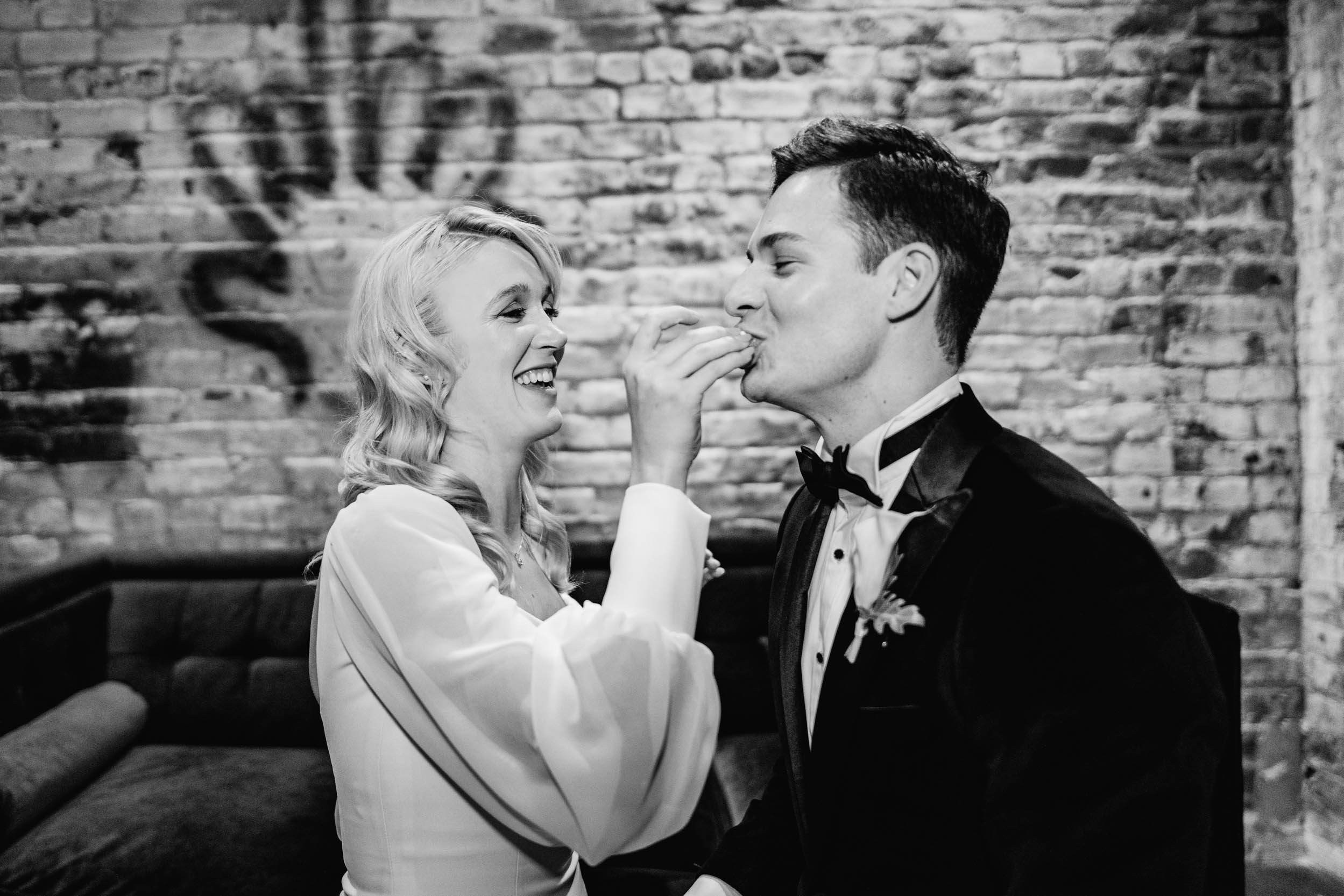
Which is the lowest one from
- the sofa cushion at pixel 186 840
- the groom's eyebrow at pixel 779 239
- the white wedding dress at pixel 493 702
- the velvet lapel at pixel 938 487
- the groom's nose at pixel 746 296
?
the sofa cushion at pixel 186 840

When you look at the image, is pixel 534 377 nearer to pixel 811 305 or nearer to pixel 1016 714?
pixel 811 305

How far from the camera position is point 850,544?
1.19 metres

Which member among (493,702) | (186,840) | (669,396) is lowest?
(186,840)

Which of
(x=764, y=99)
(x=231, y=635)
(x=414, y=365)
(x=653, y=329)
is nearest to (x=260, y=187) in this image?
(x=231, y=635)

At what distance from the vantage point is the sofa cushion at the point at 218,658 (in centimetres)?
272

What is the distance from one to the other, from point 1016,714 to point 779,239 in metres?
0.65

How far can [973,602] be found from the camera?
3.24ft

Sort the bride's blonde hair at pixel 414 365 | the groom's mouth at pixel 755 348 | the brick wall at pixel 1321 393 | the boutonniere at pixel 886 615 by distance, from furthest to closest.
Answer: the brick wall at pixel 1321 393
the bride's blonde hair at pixel 414 365
the groom's mouth at pixel 755 348
the boutonniere at pixel 886 615

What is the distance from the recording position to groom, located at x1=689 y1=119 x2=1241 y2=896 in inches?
34.4

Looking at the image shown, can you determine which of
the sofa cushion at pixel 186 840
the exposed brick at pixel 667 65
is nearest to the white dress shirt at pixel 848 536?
the sofa cushion at pixel 186 840

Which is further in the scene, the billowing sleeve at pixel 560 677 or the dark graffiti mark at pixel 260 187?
the dark graffiti mark at pixel 260 187

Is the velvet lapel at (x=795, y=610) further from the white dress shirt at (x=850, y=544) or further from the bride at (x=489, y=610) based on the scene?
the bride at (x=489, y=610)

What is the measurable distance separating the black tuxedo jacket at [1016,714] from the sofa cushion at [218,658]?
205 centimetres

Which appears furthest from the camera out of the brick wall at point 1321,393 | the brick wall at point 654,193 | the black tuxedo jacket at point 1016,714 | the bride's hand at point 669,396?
the brick wall at point 654,193
